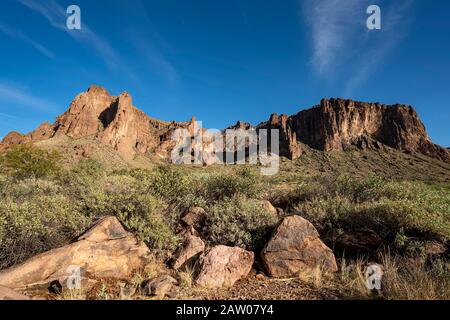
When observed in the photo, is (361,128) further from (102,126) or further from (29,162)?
(29,162)

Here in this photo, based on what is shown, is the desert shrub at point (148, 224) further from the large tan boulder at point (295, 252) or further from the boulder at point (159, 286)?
the large tan boulder at point (295, 252)

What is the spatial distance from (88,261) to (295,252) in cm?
395

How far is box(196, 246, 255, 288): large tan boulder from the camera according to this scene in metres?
4.70

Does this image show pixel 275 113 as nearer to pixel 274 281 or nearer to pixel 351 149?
pixel 351 149

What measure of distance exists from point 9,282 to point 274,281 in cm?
442

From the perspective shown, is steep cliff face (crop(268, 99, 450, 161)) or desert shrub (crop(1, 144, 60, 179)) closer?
desert shrub (crop(1, 144, 60, 179))

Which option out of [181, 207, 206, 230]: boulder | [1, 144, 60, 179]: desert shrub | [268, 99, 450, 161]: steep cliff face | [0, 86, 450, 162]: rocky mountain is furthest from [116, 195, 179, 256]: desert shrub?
[268, 99, 450, 161]: steep cliff face

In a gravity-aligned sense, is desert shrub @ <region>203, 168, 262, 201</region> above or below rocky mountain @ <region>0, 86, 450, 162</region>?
below

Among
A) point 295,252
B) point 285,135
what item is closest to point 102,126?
point 285,135

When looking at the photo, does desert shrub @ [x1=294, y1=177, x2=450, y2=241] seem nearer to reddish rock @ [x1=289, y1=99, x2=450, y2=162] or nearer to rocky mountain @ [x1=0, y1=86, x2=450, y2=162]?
rocky mountain @ [x1=0, y1=86, x2=450, y2=162]

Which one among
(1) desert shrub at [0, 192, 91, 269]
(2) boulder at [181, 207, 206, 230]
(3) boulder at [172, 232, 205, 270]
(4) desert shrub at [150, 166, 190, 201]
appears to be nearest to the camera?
(1) desert shrub at [0, 192, 91, 269]

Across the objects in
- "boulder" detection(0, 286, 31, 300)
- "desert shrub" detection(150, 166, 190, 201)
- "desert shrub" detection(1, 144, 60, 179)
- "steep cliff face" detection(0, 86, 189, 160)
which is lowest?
"boulder" detection(0, 286, 31, 300)

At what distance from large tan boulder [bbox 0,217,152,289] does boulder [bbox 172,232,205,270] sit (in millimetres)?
594
